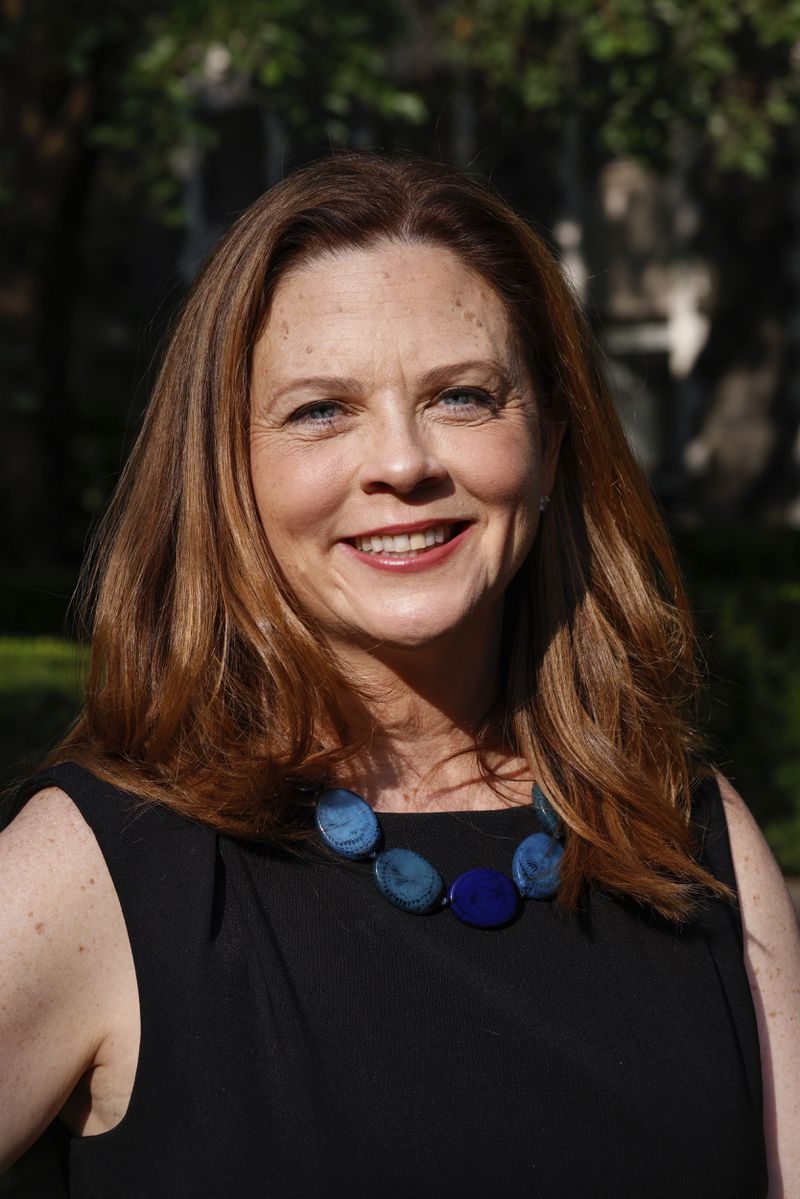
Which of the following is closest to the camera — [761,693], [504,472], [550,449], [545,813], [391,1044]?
[391,1044]

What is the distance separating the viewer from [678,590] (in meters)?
2.44

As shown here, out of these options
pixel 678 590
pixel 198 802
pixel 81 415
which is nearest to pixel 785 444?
pixel 81 415

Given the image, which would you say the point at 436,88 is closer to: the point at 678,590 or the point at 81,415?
the point at 81,415

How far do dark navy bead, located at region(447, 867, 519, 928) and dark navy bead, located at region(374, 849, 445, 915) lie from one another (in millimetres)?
26

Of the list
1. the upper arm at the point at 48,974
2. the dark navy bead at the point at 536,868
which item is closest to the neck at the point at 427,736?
the dark navy bead at the point at 536,868

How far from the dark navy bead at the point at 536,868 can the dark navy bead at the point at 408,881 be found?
13 cm

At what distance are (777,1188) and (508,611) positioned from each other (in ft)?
3.11

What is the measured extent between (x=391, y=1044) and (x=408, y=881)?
0.72ft

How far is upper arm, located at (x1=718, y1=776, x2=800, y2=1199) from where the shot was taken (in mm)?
2080

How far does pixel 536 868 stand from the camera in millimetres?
2070

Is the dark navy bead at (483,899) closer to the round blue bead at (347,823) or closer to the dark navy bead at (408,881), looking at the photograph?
the dark navy bead at (408,881)

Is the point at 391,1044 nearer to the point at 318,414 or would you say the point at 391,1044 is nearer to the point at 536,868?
the point at 536,868

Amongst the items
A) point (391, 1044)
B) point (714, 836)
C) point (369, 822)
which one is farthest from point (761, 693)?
point (391, 1044)

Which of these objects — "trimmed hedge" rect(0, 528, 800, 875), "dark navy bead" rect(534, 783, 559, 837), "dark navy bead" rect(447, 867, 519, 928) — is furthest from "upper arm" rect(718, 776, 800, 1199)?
"trimmed hedge" rect(0, 528, 800, 875)
